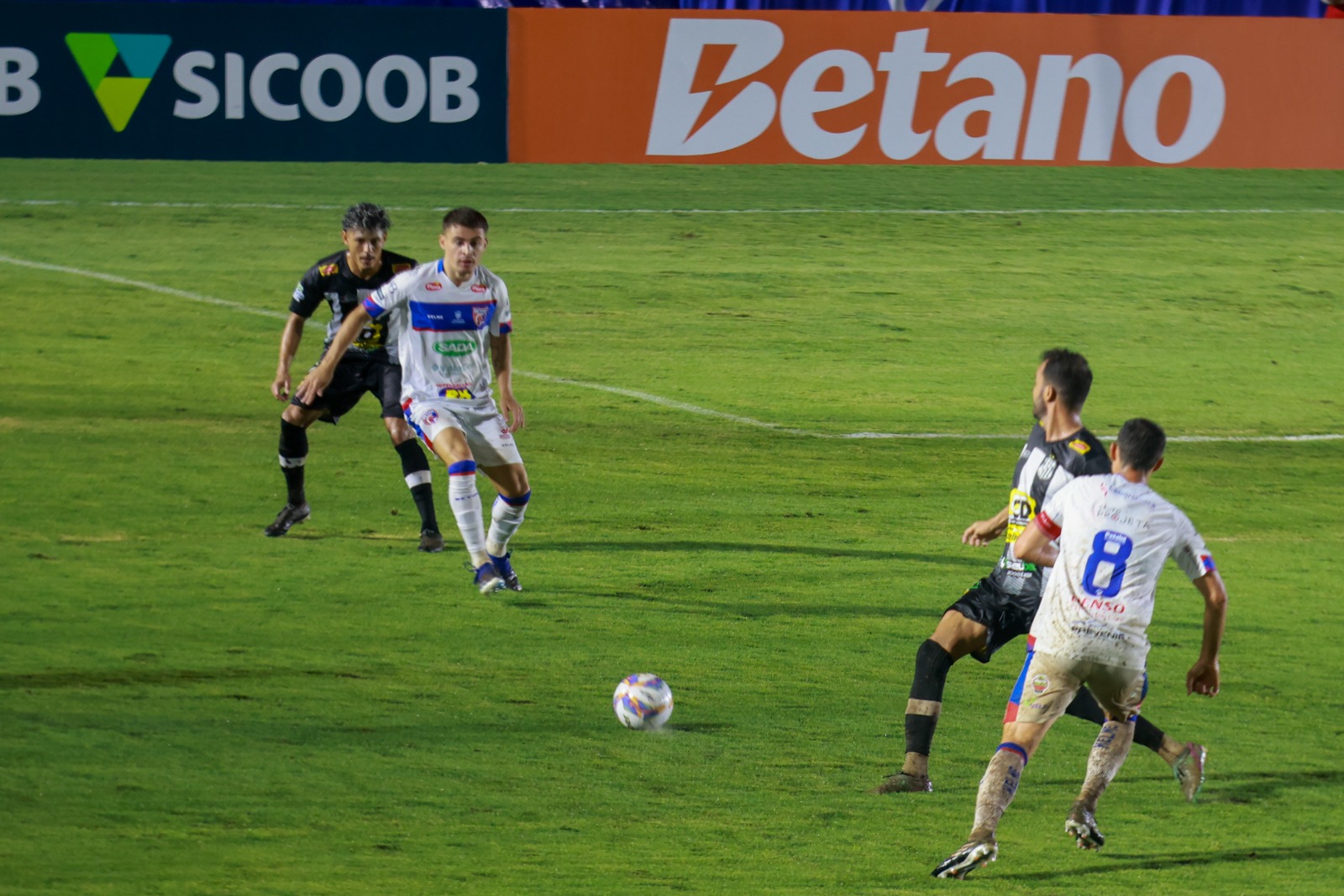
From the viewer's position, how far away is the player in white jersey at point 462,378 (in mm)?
9766

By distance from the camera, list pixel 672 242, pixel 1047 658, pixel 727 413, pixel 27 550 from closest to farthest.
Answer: pixel 1047 658 < pixel 27 550 < pixel 727 413 < pixel 672 242

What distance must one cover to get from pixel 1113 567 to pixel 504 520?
14.3 ft

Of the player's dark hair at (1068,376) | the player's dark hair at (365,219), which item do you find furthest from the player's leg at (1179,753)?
the player's dark hair at (365,219)

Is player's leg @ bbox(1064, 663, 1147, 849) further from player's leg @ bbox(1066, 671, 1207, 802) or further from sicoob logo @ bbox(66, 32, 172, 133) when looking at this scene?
sicoob logo @ bbox(66, 32, 172, 133)

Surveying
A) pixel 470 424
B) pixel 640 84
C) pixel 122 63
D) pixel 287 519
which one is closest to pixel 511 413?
Answer: pixel 470 424

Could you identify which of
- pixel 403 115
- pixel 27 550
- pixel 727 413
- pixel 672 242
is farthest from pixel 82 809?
pixel 403 115

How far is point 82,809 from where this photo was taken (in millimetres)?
6801

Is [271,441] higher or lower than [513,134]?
lower

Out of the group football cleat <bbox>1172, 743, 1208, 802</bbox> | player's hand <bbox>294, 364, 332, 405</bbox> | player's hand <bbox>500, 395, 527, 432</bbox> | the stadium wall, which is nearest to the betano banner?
the stadium wall

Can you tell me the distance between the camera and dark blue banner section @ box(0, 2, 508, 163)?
77.5 ft

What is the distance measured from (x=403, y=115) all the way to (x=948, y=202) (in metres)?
7.48

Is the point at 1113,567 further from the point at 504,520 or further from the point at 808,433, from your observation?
the point at 808,433

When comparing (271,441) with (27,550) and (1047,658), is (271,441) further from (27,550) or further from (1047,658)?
(1047,658)

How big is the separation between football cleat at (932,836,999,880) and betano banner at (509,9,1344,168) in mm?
19150
